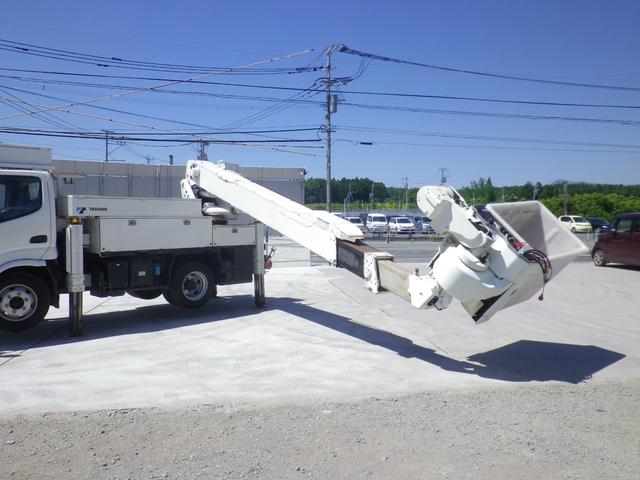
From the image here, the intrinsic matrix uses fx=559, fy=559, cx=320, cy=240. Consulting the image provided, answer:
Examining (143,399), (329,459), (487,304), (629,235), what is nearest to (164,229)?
(143,399)

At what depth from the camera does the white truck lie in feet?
21.7

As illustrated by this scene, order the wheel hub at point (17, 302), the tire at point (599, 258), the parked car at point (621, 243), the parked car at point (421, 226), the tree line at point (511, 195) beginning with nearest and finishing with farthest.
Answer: the wheel hub at point (17, 302), the parked car at point (621, 243), the tire at point (599, 258), the parked car at point (421, 226), the tree line at point (511, 195)

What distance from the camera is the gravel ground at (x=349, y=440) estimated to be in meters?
4.32

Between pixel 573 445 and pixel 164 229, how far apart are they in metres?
7.62

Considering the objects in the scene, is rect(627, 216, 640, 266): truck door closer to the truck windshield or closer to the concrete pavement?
the concrete pavement

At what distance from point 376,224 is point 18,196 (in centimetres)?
4063

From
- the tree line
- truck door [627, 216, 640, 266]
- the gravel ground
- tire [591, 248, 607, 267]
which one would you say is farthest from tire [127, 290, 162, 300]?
the tree line

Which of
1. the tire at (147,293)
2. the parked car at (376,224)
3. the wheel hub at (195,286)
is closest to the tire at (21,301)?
the tire at (147,293)

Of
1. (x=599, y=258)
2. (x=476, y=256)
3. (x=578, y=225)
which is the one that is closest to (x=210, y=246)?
(x=476, y=256)

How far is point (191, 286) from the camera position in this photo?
35.7 feet

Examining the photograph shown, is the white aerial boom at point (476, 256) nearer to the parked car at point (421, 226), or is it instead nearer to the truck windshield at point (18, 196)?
the truck windshield at point (18, 196)

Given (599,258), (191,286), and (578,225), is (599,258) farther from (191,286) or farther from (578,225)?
(578,225)

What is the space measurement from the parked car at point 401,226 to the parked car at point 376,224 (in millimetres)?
730

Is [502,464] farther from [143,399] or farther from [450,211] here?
[143,399]
